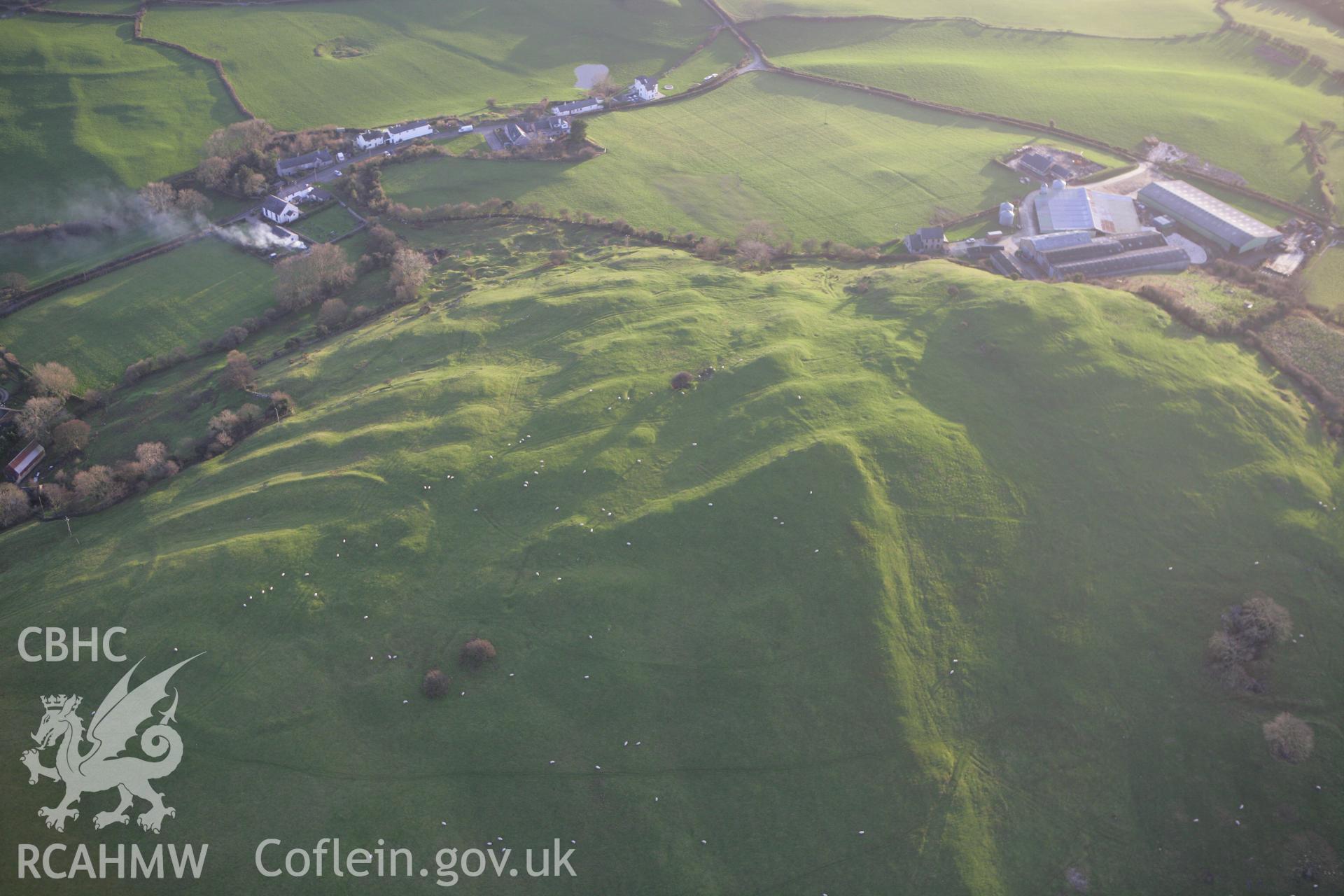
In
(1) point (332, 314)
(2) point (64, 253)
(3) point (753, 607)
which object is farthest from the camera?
(2) point (64, 253)

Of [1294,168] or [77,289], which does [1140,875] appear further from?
[77,289]

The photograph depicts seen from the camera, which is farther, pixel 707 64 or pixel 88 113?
pixel 707 64

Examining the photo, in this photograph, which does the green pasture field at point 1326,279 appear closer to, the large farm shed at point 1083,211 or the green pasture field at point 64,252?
the large farm shed at point 1083,211

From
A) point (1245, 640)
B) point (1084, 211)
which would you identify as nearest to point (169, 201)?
point (1084, 211)

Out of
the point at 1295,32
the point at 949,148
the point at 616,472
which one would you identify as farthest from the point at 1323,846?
the point at 1295,32

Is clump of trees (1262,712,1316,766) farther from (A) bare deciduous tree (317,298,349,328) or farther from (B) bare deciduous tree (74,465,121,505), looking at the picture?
(A) bare deciduous tree (317,298,349,328)

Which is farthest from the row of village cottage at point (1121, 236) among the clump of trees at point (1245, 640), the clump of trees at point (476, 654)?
the clump of trees at point (476, 654)

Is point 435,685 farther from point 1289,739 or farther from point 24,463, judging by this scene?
point 1289,739

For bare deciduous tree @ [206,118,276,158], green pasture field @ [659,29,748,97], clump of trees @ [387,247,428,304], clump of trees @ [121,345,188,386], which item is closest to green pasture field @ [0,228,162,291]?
bare deciduous tree @ [206,118,276,158]
